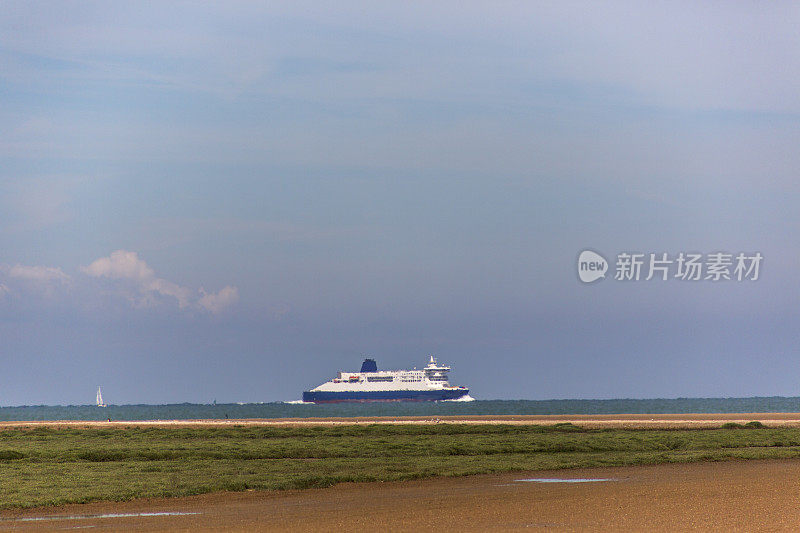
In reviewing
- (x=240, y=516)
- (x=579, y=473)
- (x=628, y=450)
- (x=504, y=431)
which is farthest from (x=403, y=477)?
(x=504, y=431)

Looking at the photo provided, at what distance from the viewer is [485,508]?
22219 millimetres

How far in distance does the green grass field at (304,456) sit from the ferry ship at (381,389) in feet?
427

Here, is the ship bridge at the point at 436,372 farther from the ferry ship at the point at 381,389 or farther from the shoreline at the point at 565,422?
the shoreline at the point at 565,422

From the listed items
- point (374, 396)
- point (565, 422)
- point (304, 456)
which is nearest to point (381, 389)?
point (374, 396)

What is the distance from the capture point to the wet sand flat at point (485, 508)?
1956 cm

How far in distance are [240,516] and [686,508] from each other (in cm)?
995

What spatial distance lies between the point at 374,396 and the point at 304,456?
14847 cm

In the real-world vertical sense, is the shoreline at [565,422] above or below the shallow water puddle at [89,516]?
below

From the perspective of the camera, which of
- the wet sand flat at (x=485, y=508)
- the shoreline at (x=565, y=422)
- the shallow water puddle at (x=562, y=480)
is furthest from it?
the shoreline at (x=565, y=422)

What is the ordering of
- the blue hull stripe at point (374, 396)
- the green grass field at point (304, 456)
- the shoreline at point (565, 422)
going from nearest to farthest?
the green grass field at point (304, 456) → the shoreline at point (565, 422) → the blue hull stripe at point (374, 396)

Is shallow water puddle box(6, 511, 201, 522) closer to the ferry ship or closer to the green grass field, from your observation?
the green grass field

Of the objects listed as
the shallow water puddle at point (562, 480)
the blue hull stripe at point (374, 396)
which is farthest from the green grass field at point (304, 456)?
the blue hull stripe at point (374, 396)

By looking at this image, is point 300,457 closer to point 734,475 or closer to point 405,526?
point 734,475

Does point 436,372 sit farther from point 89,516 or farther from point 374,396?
point 89,516
